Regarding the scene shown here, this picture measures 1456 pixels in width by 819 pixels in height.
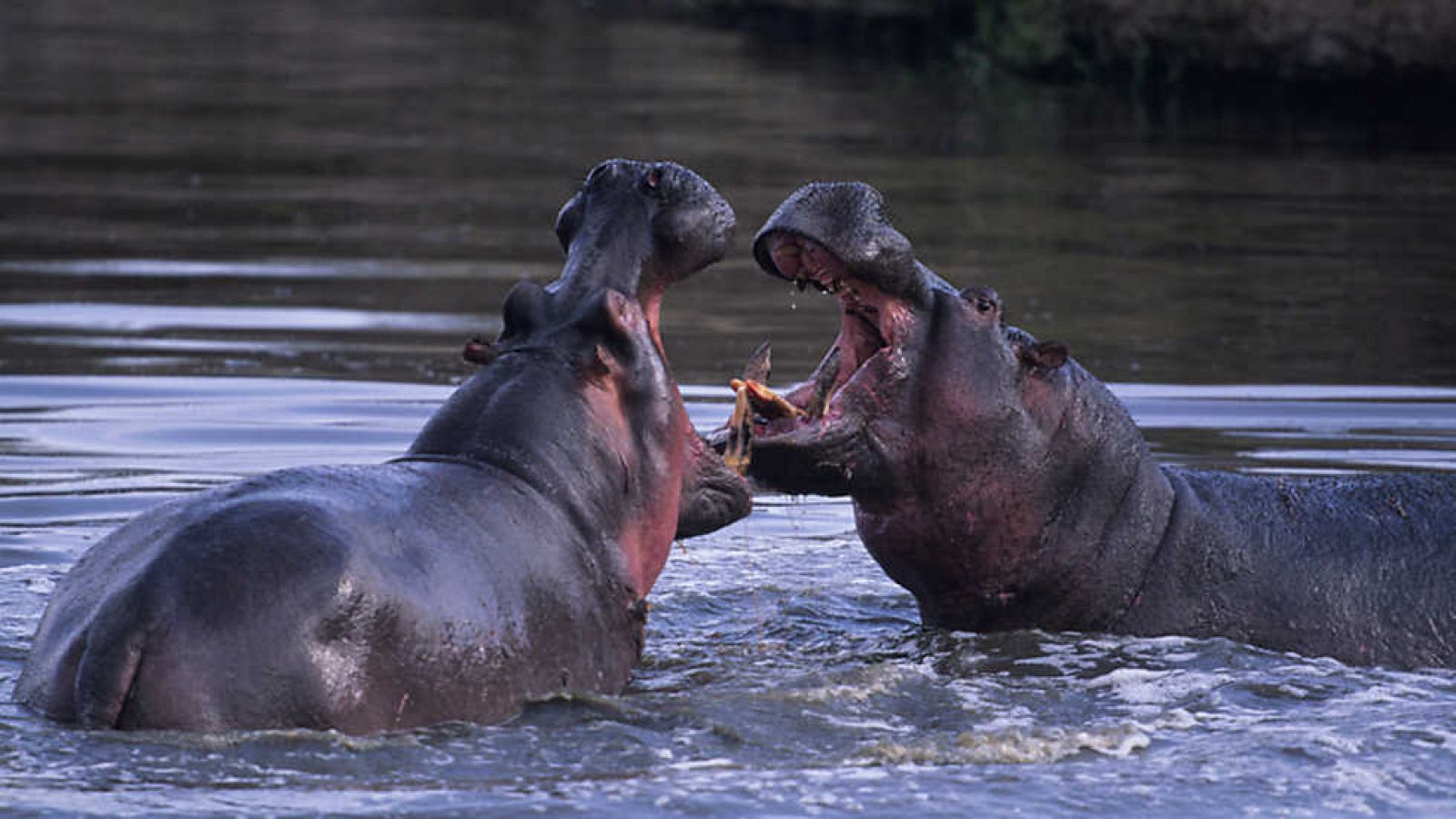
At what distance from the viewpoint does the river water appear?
5168 mm

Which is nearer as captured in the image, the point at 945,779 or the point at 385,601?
the point at 385,601

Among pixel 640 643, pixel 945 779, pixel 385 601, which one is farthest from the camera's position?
pixel 640 643

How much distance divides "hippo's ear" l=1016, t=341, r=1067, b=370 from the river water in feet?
2.49

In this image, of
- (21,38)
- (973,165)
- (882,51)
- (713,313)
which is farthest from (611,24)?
(713,313)

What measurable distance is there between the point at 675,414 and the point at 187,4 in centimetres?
3830

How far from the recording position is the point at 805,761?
17.6 feet

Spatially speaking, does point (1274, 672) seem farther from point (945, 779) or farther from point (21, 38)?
point (21, 38)

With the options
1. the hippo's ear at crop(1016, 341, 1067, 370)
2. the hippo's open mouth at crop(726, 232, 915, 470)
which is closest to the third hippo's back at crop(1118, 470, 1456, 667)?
the hippo's ear at crop(1016, 341, 1067, 370)

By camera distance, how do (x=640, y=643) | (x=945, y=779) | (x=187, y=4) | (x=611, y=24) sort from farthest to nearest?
(x=187, y=4)
(x=611, y=24)
(x=640, y=643)
(x=945, y=779)

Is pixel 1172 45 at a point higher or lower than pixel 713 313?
higher

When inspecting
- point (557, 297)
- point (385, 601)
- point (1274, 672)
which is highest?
point (557, 297)

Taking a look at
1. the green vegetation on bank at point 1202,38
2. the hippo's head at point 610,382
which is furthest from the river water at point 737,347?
the green vegetation on bank at point 1202,38

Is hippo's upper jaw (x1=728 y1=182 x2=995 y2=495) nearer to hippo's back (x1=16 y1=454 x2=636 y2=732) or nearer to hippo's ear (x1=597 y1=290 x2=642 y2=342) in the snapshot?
hippo's ear (x1=597 y1=290 x2=642 y2=342)

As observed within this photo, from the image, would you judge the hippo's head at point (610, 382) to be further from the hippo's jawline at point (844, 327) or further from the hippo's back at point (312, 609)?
the hippo's jawline at point (844, 327)
